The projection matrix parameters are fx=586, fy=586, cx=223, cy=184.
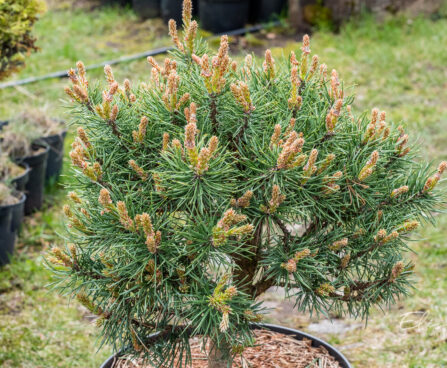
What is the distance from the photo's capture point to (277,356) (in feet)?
7.13

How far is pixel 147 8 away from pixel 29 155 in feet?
16.8

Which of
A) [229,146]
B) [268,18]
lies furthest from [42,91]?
[229,146]

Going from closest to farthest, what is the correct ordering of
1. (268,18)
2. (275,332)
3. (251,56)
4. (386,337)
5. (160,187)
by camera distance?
1. (160,187)
2. (251,56)
3. (275,332)
4. (386,337)
5. (268,18)

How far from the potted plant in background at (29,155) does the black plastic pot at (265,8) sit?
16.2 feet

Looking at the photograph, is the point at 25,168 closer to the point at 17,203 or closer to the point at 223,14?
the point at 17,203

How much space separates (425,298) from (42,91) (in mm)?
4634

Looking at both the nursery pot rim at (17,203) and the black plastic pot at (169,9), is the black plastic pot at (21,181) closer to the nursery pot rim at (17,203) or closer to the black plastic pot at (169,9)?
the nursery pot rim at (17,203)

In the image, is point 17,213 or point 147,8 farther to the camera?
point 147,8

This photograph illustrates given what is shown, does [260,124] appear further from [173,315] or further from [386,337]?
[386,337]

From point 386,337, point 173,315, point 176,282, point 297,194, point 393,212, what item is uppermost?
point 297,194

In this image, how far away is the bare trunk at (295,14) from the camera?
781cm

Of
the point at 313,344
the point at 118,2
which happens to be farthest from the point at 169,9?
the point at 313,344

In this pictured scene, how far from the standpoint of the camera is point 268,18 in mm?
8422

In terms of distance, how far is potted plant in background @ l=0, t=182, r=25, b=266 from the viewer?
11.8 ft
